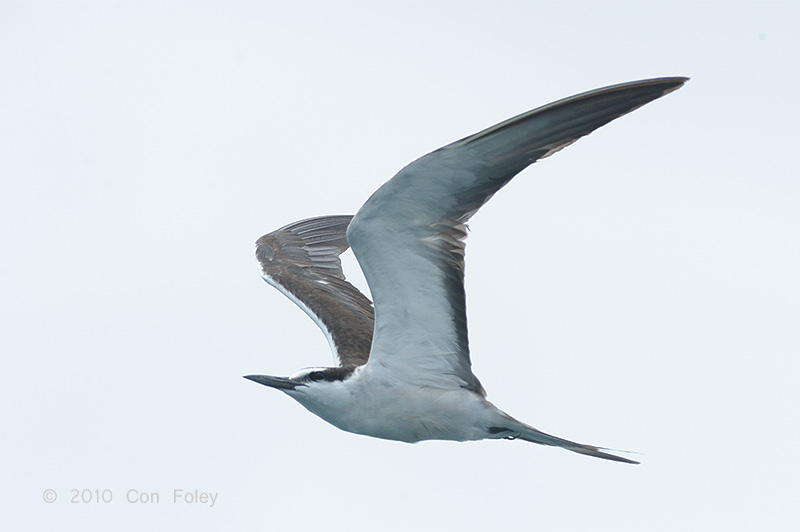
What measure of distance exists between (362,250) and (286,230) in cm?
676

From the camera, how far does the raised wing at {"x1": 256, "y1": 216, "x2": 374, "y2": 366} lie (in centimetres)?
1380

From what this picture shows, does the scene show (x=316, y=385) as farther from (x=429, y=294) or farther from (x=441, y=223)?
(x=441, y=223)

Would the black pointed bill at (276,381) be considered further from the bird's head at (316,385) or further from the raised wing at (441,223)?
the raised wing at (441,223)

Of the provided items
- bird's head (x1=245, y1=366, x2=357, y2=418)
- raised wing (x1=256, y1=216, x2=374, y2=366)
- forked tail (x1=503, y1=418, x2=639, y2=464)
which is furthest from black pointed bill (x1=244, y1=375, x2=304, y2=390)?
forked tail (x1=503, y1=418, x2=639, y2=464)

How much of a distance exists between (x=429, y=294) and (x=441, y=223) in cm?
88

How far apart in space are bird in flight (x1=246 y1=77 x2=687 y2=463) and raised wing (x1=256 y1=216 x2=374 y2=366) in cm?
5

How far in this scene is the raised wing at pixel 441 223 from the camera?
Result: 9812 mm

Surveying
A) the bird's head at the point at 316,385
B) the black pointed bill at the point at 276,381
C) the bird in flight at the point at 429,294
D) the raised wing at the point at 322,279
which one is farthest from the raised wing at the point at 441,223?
the raised wing at the point at 322,279

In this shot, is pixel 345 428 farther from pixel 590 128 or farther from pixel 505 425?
pixel 590 128

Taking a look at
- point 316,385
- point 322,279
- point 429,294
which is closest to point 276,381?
point 316,385

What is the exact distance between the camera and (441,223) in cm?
1095

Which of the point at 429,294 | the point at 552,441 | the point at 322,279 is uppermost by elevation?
the point at 322,279

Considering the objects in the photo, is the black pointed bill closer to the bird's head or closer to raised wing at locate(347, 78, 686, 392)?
the bird's head

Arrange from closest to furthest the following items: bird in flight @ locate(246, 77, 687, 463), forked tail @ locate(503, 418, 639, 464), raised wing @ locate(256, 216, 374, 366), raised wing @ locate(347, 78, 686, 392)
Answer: raised wing @ locate(347, 78, 686, 392) < bird in flight @ locate(246, 77, 687, 463) < forked tail @ locate(503, 418, 639, 464) < raised wing @ locate(256, 216, 374, 366)
